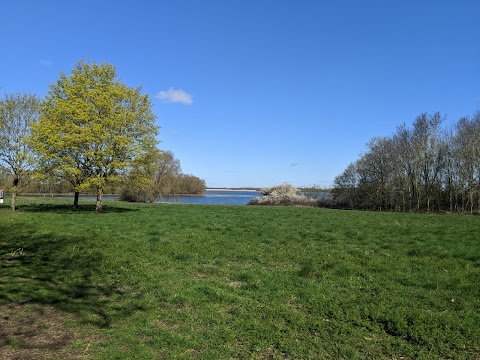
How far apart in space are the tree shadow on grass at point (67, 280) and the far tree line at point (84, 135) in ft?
37.8

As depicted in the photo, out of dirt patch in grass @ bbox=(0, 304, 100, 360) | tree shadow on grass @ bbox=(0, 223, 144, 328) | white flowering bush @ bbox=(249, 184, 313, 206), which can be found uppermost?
white flowering bush @ bbox=(249, 184, 313, 206)

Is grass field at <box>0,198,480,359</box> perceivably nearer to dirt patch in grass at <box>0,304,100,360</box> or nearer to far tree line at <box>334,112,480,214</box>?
dirt patch in grass at <box>0,304,100,360</box>

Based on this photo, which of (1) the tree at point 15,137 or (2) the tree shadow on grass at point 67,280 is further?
(1) the tree at point 15,137

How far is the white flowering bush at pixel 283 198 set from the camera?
5722 centimetres

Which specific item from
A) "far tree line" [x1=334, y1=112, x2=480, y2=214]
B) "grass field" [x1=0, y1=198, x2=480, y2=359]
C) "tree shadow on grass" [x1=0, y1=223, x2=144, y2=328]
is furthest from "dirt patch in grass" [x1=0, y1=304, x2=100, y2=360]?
"far tree line" [x1=334, y1=112, x2=480, y2=214]

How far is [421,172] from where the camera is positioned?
45.9m

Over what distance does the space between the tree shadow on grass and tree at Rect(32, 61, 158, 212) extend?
1142cm

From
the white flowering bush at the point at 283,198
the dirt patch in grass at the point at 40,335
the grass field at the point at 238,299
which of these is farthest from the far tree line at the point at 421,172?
the dirt patch in grass at the point at 40,335

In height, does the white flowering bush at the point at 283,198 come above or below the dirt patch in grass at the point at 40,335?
above

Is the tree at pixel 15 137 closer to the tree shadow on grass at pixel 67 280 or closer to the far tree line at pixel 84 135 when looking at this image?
the far tree line at pixel 84 135

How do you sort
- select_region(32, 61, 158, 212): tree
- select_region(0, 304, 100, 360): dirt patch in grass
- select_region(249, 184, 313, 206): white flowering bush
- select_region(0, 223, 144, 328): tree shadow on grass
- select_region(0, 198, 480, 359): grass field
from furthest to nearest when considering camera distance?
select_region(249, 184, 313, 206): white flowering bush → select_region(32, 61, 158, 212): tree → select_region(0, 223, 144, 328): tree shadow on grass → select_region(0, 198, 480, 359): grass field → select_region(0, 304, 100, 360): dirt patch in grass

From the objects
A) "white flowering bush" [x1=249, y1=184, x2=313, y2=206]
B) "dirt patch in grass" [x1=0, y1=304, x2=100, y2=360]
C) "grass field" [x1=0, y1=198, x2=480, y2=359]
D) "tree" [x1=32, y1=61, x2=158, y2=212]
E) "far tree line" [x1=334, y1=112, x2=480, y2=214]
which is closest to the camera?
"dirt patch in grass" [x1=0, y1=304, x2=100, y2=360]

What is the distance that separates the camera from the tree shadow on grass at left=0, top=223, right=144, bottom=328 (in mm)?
6391

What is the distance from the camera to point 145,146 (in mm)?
24969
